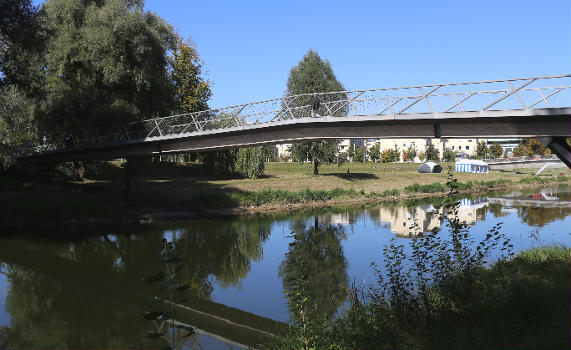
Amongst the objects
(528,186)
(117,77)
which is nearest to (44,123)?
(117,77)

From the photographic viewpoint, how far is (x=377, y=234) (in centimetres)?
2556

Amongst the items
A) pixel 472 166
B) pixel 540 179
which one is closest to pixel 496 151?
pixel 472 166

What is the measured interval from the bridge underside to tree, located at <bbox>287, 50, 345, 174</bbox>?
27.0 m

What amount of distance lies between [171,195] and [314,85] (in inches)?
1061

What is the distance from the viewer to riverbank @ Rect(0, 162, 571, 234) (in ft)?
93.4

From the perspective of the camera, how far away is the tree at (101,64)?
31953 millimetres

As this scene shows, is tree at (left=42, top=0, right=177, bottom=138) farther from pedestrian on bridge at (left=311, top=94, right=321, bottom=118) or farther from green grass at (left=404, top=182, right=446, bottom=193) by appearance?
green grass at (left=404, top=182, right=446, bottom=193)

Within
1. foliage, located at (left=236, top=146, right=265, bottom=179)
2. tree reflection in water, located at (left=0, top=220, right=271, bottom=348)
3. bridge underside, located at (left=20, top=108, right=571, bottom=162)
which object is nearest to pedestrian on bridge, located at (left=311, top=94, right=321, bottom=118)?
bridge underside, located at (left=20, top=108, right=571, bottom=162)

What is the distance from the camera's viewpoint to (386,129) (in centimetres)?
1991

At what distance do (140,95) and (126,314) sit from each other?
81.2 ft

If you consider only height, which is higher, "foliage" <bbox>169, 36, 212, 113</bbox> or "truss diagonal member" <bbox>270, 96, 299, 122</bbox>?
"foliage" <bbox>169, 36, 212, 113</bbox>

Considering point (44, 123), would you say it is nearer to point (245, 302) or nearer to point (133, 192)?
point (133, 192)

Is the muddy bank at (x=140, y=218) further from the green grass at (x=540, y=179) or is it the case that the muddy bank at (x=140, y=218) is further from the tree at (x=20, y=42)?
the green grass at (x=540, y=179)

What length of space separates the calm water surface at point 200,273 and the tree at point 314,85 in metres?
24.0
